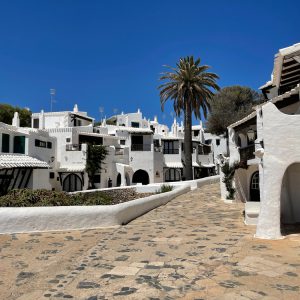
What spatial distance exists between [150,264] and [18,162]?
22602 millimetres

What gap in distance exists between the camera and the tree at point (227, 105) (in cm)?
4609

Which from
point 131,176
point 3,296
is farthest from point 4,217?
point 131,176

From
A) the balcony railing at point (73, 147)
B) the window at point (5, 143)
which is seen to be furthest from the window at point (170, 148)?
the window at point (5, 143)

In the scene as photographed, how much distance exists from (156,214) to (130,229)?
180 inches

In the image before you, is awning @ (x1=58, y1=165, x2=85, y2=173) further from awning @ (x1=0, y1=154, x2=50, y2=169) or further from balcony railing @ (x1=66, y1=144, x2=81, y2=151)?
awning @ (x1=0, y1=154, x2=50, y2=169)

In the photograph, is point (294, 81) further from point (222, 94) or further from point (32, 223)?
point (222, 94)

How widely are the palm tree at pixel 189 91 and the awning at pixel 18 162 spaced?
623 inches

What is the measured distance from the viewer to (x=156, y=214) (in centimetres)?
1788

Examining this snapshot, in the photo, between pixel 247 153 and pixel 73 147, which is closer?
pixel 247 153

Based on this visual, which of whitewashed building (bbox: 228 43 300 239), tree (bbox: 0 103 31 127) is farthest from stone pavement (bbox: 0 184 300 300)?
tree (bbox: 0 103 31 127)

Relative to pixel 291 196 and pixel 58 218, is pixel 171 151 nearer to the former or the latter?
pixel 291 196

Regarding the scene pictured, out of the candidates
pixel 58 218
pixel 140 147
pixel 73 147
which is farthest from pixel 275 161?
pixel 140 147

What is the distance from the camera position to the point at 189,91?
3650 centimetres

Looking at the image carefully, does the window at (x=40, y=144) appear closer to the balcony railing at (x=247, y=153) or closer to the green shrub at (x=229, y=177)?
the green shrub at (x=229, y=177)
